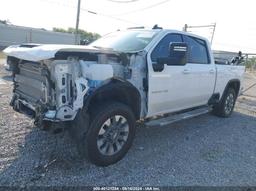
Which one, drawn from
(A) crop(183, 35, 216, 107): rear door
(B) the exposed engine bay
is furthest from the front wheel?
(A) crop(183, 35, 216, 107): rear door

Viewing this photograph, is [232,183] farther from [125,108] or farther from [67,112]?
[67,112]

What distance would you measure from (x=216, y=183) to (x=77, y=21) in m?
22.6

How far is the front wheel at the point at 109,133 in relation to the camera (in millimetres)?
3863

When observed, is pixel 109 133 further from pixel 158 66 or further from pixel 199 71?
pixel 199 71

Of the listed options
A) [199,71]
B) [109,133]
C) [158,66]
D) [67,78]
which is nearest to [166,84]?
[158,66]

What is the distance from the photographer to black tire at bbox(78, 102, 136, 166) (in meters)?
3.84

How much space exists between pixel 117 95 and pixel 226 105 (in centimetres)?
433

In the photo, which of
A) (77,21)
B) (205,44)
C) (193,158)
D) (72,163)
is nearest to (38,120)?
(72,163)

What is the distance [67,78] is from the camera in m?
3.65

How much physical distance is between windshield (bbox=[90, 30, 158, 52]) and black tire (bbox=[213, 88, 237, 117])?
3292 mm

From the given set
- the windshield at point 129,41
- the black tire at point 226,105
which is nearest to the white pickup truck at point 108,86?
the windshield at point 129,41

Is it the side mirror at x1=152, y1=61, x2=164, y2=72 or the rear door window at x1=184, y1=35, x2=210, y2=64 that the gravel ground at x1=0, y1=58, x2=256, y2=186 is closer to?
the side mirror at x1=152, y1=61, x2=164, y2=72

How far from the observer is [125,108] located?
4242 millimetres

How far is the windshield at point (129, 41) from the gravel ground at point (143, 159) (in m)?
1.67
